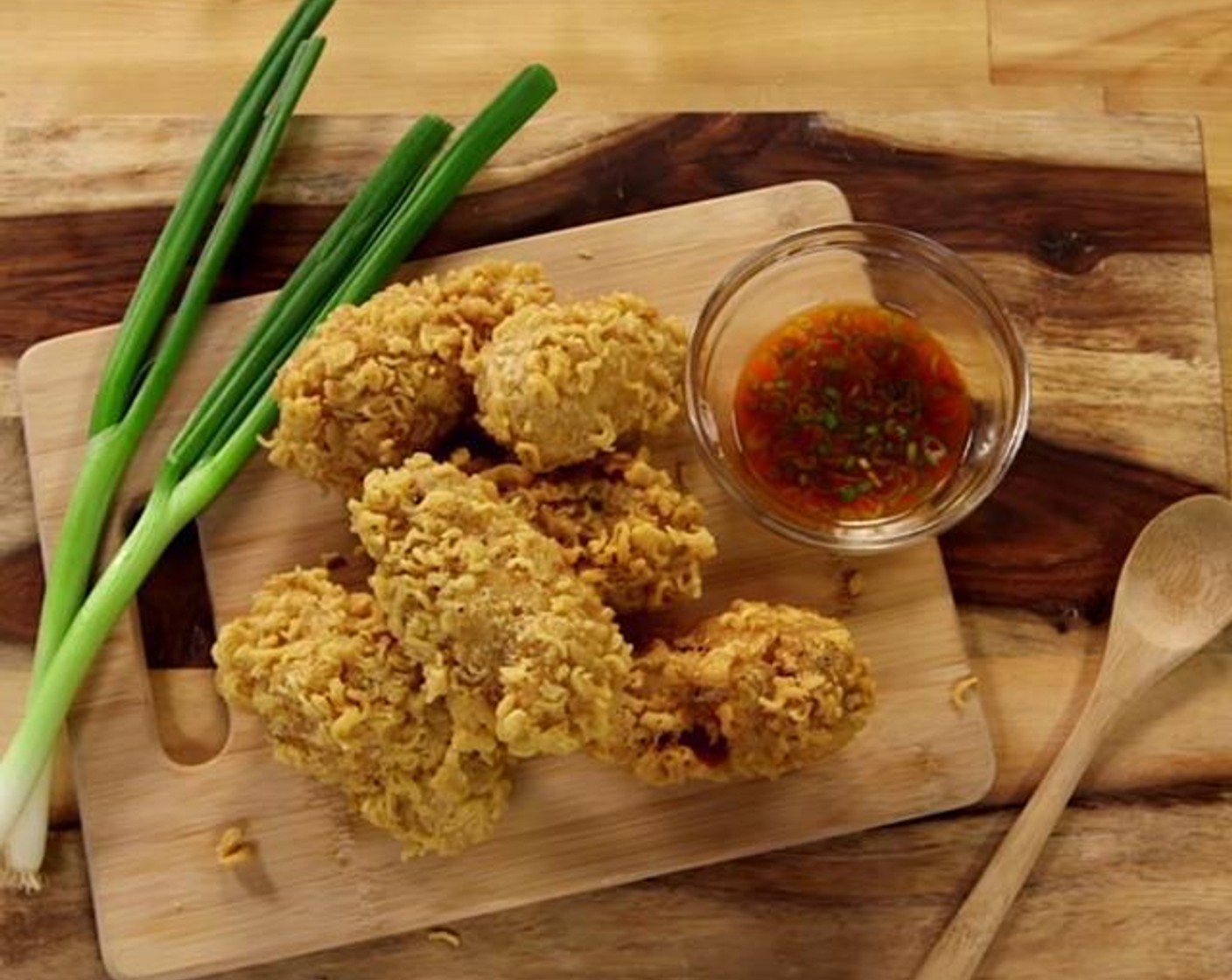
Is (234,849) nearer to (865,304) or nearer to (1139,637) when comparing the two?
(865,304)

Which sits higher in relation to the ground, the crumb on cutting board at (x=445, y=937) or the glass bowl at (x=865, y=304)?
the glass bowl at (x=865, y=304)

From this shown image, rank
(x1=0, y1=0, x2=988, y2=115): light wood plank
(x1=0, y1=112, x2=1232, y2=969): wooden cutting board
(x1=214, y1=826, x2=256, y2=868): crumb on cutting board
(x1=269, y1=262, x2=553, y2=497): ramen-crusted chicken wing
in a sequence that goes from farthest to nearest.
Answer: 1. (x1=0, y1=0, x2=988, y2=115): light wood plank
2. (x1=0, y1=112, x2=1232, y2=969): wooden cutting board
3. (x1=214, y1=826, x2=256, y2=868): crumb on cutting board
4. (x1=269, y1=262, x2=553, y2=497): ramen-crusted chicken wing

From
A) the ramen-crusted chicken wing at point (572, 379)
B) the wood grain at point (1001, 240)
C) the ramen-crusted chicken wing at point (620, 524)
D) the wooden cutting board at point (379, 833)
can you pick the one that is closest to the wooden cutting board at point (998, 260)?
the wood grain at point (1001, 240)

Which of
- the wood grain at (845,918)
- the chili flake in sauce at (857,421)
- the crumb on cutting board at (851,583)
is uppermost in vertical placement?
the chili flake in sauce at (857,421)

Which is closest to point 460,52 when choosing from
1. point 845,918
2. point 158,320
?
point 158,320

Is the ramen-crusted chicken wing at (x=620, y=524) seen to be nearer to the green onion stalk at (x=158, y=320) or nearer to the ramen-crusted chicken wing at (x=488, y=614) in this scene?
the ramen-crusted chicken wing at (x=488, y=614)

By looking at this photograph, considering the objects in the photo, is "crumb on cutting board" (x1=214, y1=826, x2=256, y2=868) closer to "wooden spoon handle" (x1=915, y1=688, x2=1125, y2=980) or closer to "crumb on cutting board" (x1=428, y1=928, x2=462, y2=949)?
"crumb on cutting board" (x1=428, y1=928, x2=462, y2=949)

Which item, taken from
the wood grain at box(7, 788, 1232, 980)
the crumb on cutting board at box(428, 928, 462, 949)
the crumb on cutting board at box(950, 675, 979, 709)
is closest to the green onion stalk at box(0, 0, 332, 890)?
the wood grain at box(7, 788, 1232, 980)

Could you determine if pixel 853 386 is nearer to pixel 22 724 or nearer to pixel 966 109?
pixel 966 109
